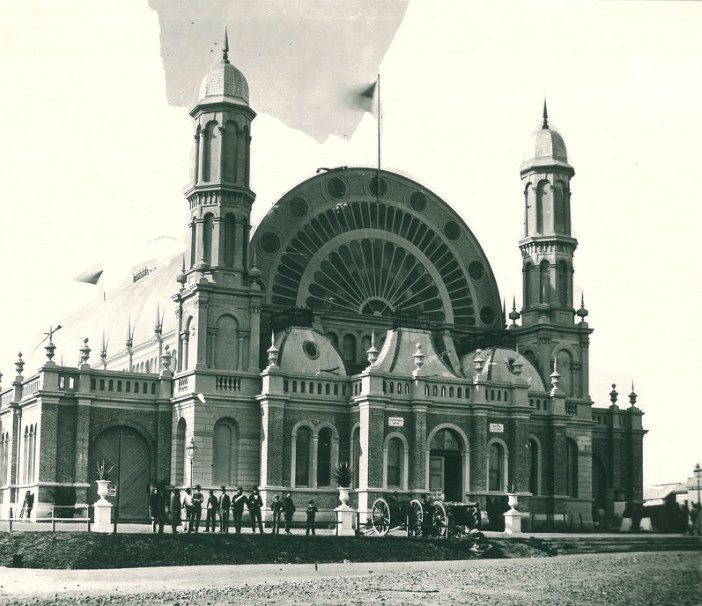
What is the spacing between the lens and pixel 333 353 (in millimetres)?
67375

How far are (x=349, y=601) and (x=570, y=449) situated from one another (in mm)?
41863

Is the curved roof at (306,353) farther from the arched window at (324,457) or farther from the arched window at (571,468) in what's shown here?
the arched window at (571,468)

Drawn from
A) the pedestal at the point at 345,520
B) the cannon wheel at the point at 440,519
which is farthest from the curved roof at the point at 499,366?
the pedestal at the point at 345,520

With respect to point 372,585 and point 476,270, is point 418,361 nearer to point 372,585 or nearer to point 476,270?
point 476,270

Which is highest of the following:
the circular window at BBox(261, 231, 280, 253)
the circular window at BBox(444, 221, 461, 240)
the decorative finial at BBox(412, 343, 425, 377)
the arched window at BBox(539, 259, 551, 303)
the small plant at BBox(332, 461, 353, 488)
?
the circular window at BBox(444, 221, 461, 240)

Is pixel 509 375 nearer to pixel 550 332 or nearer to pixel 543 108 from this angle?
pixel 550 332

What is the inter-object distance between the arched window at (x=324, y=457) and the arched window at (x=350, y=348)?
25.3 ft

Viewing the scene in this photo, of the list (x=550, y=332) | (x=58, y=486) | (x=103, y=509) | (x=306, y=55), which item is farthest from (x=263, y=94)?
(x=550, y=332)

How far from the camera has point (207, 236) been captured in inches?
2623

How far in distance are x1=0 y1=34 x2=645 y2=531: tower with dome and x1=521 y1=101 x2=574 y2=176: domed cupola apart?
0.13 meters

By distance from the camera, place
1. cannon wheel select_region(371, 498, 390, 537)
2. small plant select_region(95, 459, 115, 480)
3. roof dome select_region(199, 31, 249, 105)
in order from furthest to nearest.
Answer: roof dome select_region(199, 31, 249, 105) → small plant select_region(95, 459, 115, 480) → cannon wheel select_region(371, 498, 390, 537)

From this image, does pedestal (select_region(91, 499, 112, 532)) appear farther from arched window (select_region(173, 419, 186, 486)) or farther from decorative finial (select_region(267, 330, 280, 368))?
decorative finial (select_region(267, 330, 280, 368))

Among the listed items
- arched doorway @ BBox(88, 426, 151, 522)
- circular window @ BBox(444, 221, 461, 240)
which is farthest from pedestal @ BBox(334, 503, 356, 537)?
circular window @ BBox(444, 221, 461, 240)

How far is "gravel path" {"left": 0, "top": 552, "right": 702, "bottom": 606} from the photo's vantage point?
35.0 metres
